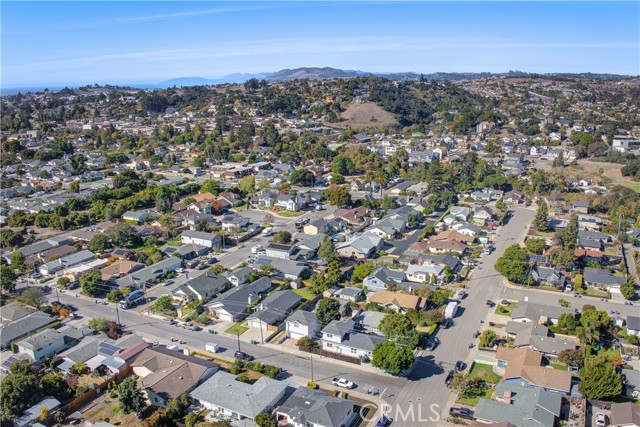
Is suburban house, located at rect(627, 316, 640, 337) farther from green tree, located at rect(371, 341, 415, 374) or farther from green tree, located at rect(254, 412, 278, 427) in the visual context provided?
green tree, located at rect(254, 412, 278, 427)

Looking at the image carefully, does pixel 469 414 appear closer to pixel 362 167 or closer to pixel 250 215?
pixel 250 215

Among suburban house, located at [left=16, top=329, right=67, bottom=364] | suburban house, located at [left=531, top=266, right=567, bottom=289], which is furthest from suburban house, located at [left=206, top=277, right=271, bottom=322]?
suburban house, located at [left=531, top=266, right=567, bottom=289]

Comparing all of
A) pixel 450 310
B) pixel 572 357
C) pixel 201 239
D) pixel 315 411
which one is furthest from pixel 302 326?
pixel 201 239

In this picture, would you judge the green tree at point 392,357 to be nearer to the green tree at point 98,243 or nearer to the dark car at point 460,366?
the dark car at point 460,366

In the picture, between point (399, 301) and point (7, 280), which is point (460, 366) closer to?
point (399, 301)

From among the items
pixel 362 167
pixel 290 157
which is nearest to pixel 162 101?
pixel 290 157

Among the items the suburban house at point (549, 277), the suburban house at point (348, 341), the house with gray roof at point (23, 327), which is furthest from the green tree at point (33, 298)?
the suburban house at point (549, 277)
